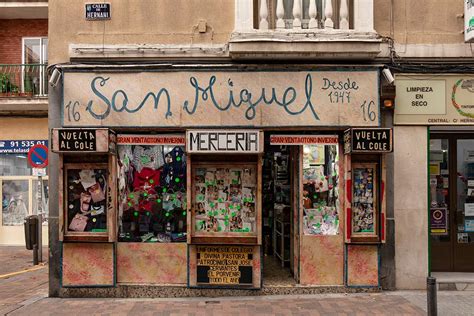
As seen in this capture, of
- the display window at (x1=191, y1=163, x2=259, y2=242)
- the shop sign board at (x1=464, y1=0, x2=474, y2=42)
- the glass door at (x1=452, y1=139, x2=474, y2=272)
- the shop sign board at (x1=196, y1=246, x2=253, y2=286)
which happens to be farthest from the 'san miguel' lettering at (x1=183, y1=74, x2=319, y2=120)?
the glass door at (x1=452, y1=139, x2=474, y2=272)

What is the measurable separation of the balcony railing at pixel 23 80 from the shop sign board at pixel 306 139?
948 cm

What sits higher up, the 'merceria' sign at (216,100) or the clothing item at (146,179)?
the 'merceria' sign at (216,100)

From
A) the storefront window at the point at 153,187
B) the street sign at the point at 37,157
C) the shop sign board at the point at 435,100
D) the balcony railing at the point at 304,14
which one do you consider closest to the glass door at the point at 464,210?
the shop sign board at the point at 435,100

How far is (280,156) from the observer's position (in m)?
9.34

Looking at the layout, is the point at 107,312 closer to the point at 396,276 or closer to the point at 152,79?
the point at 152,79

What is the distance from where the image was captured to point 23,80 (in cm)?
1391

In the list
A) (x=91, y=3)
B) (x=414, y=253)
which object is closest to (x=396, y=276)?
(x=414, y=253)

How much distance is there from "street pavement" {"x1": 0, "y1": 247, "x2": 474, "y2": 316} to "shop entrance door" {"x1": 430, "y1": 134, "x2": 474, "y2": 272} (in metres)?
1.11

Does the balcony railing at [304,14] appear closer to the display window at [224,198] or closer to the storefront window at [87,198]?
the display window at [224,198]

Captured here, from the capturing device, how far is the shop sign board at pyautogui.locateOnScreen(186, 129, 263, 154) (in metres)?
7.29

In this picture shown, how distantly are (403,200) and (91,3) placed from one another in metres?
6.99

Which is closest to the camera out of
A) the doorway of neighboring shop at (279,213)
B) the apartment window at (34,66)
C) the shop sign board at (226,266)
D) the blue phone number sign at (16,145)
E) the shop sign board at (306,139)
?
the shop sign board at (226,266)

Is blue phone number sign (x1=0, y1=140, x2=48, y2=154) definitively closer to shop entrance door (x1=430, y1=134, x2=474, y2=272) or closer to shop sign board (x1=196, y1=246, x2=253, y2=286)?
shop sign board (x1=196, y1=246, x2=253, y2=286)

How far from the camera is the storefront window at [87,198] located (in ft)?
24.9
